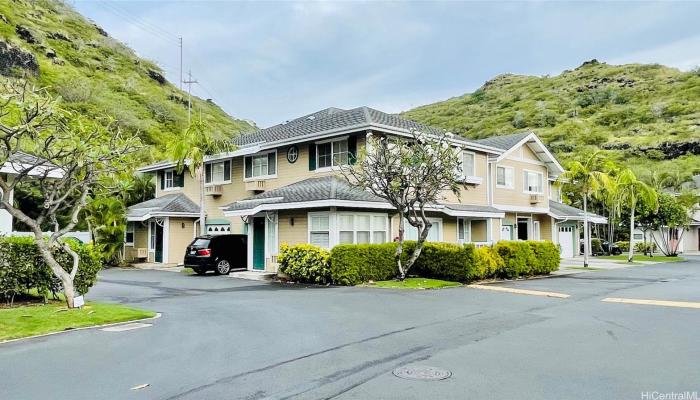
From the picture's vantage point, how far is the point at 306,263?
17.9 metres

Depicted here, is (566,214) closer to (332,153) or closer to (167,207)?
(332,153)

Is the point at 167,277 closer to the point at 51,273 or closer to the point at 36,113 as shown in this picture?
the point at 51,273

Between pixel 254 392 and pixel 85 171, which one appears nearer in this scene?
pixel 254 392

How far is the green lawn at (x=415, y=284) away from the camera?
55.5 feet

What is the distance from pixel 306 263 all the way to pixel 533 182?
58.3 ft

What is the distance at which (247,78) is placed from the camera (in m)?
52.1

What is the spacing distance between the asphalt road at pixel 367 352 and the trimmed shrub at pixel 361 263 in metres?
3.44

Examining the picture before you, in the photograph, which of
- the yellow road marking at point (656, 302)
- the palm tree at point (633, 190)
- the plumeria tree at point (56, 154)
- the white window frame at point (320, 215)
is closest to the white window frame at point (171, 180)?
the white window frame at point (320, 215)

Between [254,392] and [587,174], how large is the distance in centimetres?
2493

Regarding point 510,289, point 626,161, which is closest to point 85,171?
point 510,289

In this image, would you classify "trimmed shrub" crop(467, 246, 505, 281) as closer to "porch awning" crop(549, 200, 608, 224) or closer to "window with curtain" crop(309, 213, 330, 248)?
"window with curtain" crop(309, 213, 330, 248)

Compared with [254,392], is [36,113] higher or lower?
higher

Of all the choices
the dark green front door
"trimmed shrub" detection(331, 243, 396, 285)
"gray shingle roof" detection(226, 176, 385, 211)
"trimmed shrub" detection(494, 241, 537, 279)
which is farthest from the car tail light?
"trimmed shrub" detection(494, 241, 537, 279)

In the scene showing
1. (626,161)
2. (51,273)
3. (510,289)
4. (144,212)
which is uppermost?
(626,161)
